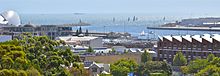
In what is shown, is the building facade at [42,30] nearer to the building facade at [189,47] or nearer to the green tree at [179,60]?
the building facade at [189,47]

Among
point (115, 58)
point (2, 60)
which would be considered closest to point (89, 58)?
point (115, 58)

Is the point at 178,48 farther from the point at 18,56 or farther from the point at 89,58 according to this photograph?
the point at 18,56

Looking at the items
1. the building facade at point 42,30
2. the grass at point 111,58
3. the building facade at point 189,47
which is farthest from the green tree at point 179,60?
the building facade at point 42,30

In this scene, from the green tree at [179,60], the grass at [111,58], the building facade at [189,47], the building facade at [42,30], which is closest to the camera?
the green tree at [179,60]

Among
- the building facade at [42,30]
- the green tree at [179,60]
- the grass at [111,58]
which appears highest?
the green tree at [179,60]

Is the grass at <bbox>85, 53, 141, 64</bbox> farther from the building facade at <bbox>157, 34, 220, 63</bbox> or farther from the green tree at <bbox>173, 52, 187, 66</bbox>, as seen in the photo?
the green tree at <bbox>173, 52, 187, 66</bbox>

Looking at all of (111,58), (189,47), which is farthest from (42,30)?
(189,47)

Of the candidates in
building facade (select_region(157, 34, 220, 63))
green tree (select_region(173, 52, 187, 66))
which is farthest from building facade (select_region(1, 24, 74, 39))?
green tree (select_region(173, 52, 187, 66))

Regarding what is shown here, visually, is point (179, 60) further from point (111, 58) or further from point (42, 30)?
point (42, 30)
